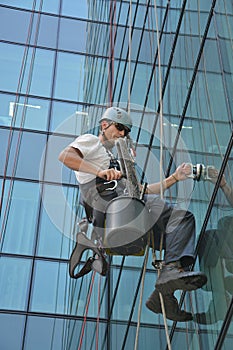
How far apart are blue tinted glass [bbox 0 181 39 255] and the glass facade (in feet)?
0.11

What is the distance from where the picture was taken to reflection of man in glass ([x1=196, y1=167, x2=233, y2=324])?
6.11m

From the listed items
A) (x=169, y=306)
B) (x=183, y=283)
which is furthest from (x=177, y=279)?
(x=169, y=306)

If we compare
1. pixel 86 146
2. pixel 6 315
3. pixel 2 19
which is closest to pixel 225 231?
pixel 86 146

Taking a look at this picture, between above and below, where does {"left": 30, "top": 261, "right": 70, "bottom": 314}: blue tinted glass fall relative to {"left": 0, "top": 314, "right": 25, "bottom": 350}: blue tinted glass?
above

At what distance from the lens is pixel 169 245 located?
572 centimetres

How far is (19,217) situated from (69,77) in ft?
22.4

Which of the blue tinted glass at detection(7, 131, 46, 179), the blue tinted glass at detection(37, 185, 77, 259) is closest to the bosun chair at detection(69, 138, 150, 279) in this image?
the blue tinted glass at detection(37, 185, 77, 259)

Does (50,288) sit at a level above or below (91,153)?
below

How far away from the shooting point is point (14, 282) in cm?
1728

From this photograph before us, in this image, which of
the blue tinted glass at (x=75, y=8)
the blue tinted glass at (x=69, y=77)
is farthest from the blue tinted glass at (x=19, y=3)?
the blue tinted glass at (x=69, y=77)

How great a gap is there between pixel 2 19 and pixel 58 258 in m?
11.5

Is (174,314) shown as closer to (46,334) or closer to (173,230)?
(173,230)

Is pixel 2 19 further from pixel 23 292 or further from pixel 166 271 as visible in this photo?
pixel 166 271

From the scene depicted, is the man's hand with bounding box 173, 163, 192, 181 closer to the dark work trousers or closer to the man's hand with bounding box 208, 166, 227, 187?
the man's hand with bounding box 208, 166, 227, 187
